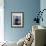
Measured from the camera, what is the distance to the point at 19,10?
5898 millimetres

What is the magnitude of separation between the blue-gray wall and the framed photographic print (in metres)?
0.13

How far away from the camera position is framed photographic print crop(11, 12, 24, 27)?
232 inches

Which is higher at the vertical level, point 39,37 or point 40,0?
point 40,0

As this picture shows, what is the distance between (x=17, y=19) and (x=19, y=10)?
392 mm

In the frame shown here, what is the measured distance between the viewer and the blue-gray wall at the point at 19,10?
587cm

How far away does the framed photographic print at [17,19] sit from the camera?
5.89 m

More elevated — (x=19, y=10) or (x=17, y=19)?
(x=19, y=10)

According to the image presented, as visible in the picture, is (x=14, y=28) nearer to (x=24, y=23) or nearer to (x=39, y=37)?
(x=24, y=23)

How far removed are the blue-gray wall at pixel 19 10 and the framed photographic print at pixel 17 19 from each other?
0.42ft

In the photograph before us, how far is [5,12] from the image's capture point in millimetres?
5855

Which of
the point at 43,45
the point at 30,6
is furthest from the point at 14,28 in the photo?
the point at 43,45

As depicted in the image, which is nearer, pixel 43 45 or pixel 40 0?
pixel 43 45

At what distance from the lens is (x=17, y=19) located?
5.91 m

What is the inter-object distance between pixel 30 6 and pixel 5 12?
109 cm
